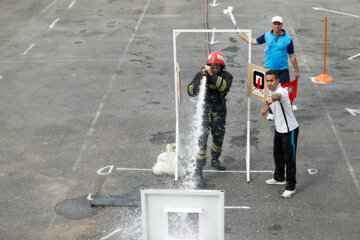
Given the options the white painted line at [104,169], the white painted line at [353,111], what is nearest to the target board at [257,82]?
the white painted line at [104,169]

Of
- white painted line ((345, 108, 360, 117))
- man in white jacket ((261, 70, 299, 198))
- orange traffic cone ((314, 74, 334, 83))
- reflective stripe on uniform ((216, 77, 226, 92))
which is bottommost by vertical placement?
white painted line ((345, 108, 360, 117))

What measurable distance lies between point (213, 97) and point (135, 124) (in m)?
2.81

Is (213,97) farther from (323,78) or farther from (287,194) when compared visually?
(323,78)

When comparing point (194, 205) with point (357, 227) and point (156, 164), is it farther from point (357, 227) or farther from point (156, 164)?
point (156, 164)

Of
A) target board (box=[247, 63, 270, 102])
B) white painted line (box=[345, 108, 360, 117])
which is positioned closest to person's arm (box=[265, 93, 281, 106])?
target board (box=[247, 63, 270, 102])

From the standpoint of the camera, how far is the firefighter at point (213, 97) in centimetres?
759

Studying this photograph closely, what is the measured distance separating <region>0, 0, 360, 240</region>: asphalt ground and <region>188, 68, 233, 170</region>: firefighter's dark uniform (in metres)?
0.72

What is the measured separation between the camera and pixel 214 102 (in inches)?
309

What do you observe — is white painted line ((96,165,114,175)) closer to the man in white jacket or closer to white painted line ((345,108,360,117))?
the man in white jacket

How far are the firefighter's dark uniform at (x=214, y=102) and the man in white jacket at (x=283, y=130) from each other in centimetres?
78

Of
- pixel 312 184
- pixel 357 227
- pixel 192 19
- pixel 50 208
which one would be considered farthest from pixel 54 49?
pixel 357 227

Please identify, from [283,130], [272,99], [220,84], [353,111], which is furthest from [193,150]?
[353,111]

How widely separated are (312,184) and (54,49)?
976 centimetres

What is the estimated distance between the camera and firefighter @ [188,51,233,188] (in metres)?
7.59
